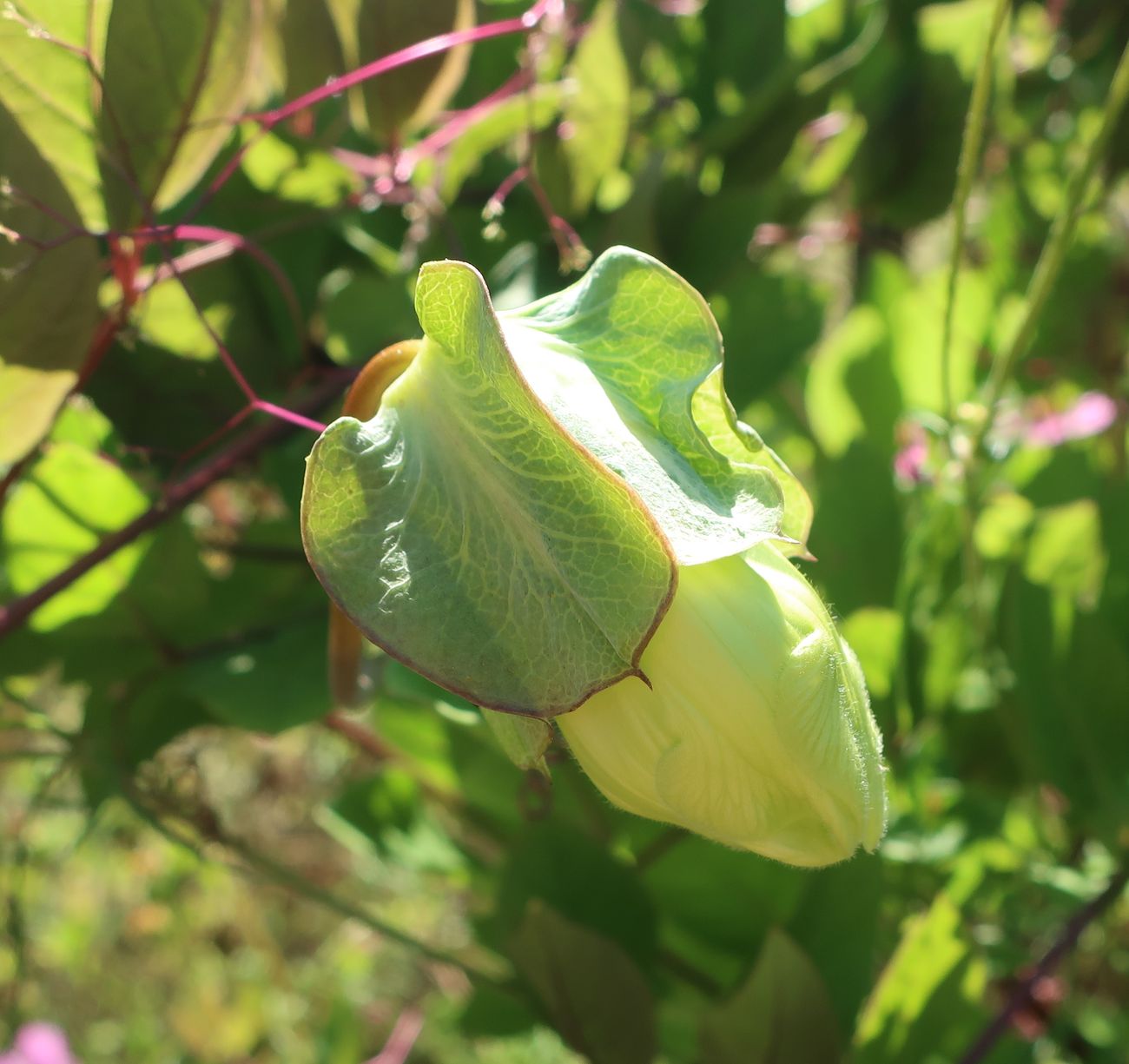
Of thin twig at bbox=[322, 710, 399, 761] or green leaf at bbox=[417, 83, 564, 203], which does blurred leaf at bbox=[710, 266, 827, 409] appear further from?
thin twig at bbox=[322, 710, 399, 761]

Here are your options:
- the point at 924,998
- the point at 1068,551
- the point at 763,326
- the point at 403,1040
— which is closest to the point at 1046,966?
the point at 924,998

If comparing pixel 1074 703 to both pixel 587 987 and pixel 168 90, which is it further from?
pixel 168 90

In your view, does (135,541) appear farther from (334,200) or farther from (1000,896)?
(1000,896)

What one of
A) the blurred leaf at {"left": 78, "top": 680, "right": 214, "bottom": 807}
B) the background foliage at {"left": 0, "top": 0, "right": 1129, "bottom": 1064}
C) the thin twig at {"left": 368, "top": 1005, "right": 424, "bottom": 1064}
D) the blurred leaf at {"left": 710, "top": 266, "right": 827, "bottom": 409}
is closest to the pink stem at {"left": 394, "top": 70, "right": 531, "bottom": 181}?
the background foliage at {"left": 0, "top": 0, "right": 1129, "bottom": 1064}

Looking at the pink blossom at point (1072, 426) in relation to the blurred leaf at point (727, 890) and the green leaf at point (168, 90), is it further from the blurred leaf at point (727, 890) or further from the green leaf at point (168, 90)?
the green leaf at point (168, 90)

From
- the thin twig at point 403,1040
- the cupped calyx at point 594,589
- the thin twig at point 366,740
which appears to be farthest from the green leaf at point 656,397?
the thin twig at point 403,1040
